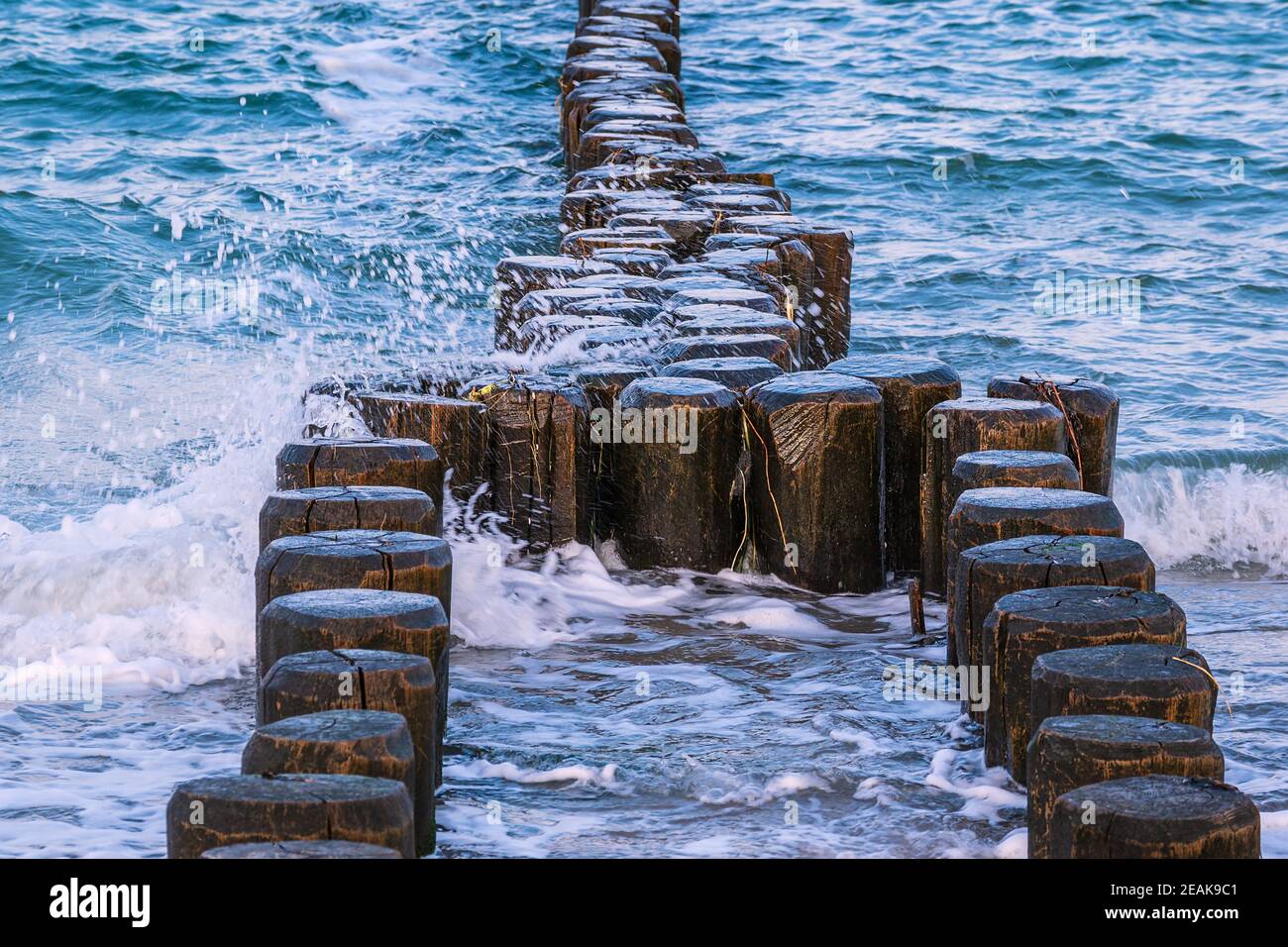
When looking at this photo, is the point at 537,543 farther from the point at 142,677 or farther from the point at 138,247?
the point at 138,247

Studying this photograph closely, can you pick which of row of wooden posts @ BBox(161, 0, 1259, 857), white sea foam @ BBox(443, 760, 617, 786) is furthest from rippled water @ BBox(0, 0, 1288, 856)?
row of wooden posts @ BBox(161, 0, 1259, 857)

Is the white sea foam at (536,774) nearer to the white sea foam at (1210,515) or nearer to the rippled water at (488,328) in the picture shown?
the rippled water at (488,328)

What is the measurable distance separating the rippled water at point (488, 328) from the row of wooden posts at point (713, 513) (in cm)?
28

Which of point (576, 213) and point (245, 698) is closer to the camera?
point (245, 698)

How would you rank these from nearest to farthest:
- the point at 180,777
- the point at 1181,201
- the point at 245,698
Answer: the point at 180,777 < the point at 245,698 < the point at 1181,201

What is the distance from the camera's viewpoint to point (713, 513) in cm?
605

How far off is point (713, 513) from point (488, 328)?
509 cm

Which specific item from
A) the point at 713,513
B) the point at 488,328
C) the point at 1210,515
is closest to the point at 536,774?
the point at 713,513

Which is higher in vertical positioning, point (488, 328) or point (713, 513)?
point (488, 328)

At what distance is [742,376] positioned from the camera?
6.21 meters

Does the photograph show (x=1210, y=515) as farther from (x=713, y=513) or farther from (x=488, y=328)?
(x=488, y=328)

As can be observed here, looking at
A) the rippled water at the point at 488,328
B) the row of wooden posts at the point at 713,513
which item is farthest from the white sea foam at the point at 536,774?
the row of wooden posts at the point at 713,513
